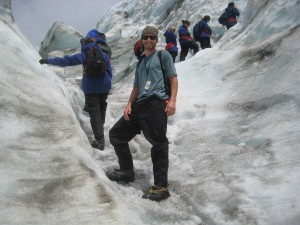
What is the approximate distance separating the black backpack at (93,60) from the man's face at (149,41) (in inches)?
57.1

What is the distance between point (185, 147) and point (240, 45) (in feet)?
12.0

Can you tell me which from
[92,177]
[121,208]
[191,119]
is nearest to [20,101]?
[92,177]

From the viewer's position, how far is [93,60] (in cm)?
531

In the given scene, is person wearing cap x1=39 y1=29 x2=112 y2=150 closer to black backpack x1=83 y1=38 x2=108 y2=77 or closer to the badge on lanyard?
black backpack x1=83 y1=38 x2=108 y2=77

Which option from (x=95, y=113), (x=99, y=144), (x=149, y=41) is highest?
(x=149, y=41)

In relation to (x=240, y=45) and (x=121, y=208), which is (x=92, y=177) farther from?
(x=240, y=45)

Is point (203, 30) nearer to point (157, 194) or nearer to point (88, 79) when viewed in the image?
point (88, 79)

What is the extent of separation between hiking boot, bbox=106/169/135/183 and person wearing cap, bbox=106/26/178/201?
0.04 ft

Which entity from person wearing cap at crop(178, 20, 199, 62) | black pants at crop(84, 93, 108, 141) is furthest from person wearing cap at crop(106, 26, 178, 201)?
person wearing cap at crop(178, 20, 199, 62)

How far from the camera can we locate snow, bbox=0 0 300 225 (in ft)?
10.3

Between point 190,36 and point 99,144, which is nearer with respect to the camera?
point 99,144

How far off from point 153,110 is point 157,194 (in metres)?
0.83

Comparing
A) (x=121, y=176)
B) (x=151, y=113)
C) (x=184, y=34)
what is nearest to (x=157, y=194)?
(x=121, y=176)

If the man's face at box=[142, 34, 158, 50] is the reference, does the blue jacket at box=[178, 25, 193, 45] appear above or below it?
above
